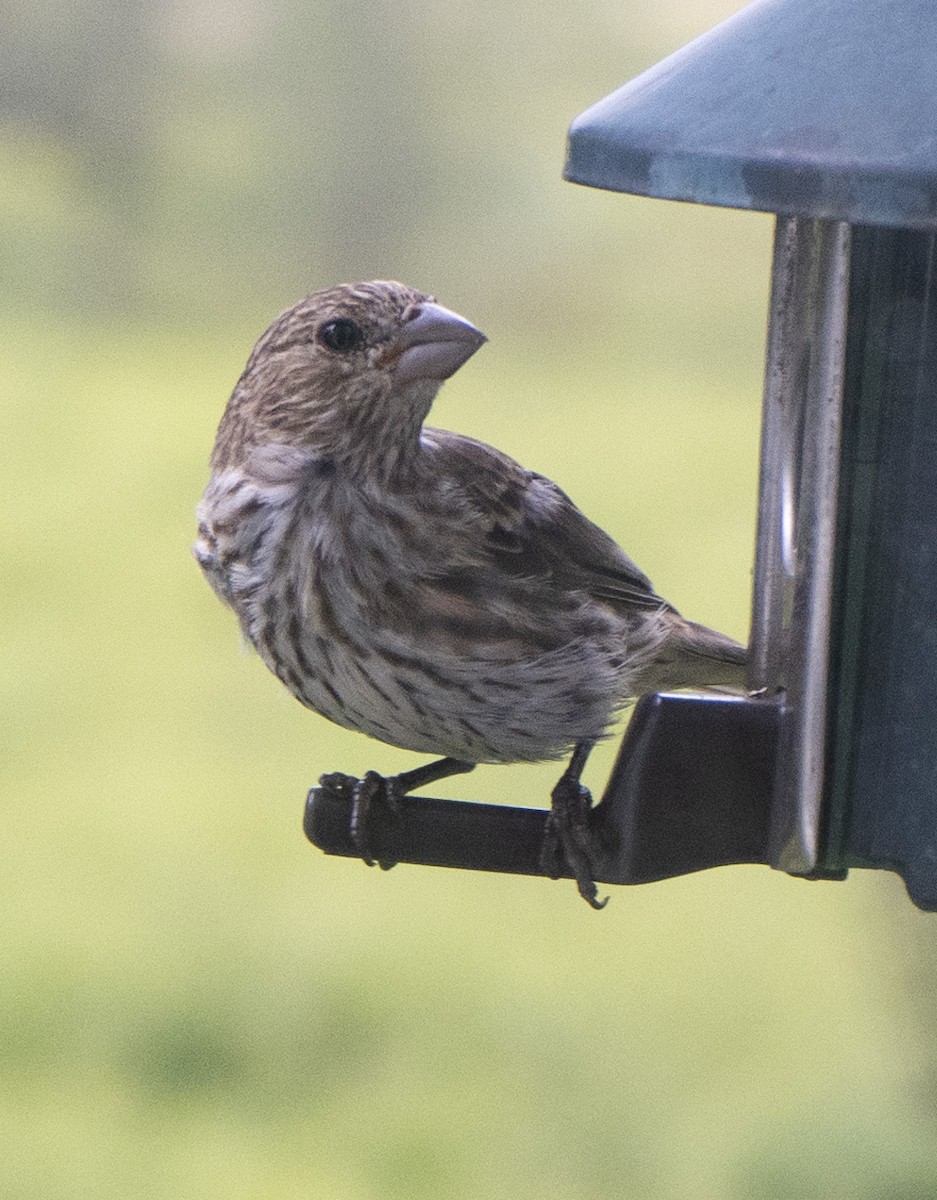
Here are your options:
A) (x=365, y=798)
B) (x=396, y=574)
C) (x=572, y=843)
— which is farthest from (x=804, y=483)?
(x=365, y=798)

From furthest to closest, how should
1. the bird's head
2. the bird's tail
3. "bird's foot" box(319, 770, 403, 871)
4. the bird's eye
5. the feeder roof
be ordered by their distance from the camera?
the bird's tail, the bird's eye, the bird's head, "bird's foot" box(319, 770, 403, 871), the feeder roof

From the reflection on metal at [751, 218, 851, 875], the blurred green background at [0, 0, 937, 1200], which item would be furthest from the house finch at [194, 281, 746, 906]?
the blurred green background at [0, 0, 937, 1200]

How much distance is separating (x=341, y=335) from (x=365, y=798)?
2.67ft

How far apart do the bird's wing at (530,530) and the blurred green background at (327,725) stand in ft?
6.05

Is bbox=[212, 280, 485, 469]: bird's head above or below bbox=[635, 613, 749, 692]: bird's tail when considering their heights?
above

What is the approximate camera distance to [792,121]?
7.51 feet

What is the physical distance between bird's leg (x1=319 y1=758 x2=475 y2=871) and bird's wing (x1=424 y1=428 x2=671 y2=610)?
40 centimetres

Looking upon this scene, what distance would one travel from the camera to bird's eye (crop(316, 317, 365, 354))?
381 cm

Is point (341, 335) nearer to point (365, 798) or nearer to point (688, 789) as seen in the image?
point (365, 798)

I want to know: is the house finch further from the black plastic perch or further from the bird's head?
the black plastic perch

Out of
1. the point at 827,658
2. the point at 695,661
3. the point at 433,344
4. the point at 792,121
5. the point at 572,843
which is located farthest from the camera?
the point at 695,661

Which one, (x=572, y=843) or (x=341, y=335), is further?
(x=341, y=335)

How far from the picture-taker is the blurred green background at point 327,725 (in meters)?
6.80

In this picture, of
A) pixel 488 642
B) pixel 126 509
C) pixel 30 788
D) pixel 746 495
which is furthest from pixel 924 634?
pixel 126 509
